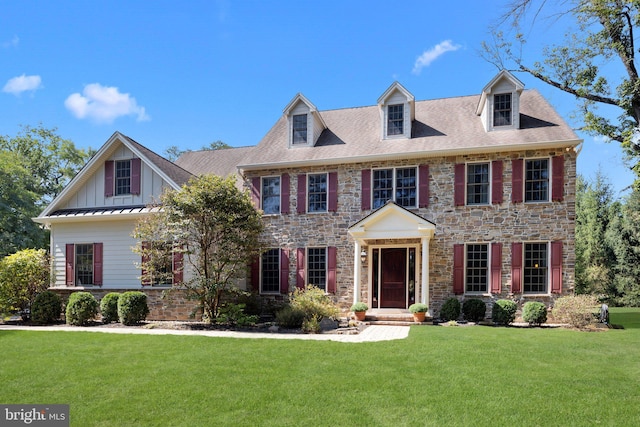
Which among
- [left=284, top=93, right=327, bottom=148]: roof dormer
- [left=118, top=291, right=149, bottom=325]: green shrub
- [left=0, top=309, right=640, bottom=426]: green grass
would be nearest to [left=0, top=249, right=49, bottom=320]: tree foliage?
[left=118, top=291, right=149, bottom=325]: green shrub

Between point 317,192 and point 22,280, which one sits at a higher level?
point 317,192

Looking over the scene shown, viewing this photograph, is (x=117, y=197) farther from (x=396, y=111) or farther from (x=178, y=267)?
(x=396, y=111)

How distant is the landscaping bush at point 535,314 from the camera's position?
1245 cm

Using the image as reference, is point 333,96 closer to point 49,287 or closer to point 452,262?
point 452,262

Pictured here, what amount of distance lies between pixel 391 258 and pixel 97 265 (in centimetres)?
1102

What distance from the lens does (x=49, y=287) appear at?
15570 millimetres

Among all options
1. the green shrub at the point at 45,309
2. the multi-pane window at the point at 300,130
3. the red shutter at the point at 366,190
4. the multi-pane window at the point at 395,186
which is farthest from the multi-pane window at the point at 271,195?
the green shrub at the point at 45,309

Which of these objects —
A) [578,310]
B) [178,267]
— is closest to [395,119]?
[578,310]

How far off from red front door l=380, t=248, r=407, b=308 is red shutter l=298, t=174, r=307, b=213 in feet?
11.3

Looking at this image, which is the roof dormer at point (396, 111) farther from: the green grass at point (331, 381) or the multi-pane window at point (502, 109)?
the green grass at point (331, 381)

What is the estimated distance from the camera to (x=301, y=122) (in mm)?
16656

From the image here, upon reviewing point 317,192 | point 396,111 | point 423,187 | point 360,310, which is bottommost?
point 360,310

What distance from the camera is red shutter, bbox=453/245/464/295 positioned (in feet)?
45.6

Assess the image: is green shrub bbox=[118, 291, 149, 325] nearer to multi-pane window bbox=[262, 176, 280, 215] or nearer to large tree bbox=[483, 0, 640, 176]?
multi-pane window bbox=[262, 176, 280, 215]
